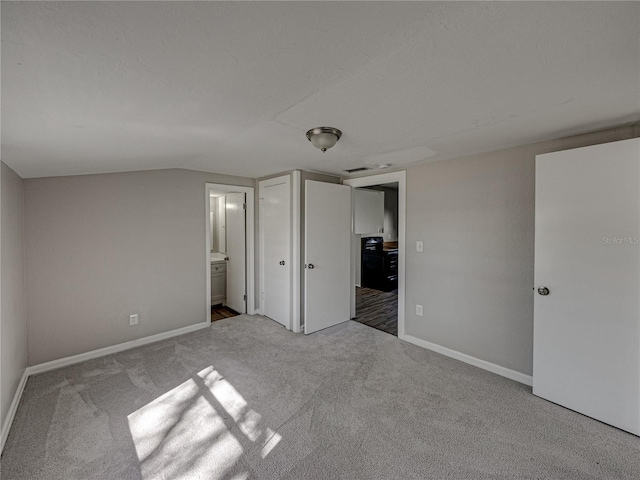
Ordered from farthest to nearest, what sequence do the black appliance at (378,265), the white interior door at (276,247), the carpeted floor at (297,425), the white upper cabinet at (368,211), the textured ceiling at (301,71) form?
the black appliance at (378,265), the white upper cabinet at (368,211), the white interior door at (276,247), the carpeted floor at (297,425), the textured ceiling at (301,71)

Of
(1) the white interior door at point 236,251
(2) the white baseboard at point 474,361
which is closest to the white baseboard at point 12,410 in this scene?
(1) the white interior door at point 236,251

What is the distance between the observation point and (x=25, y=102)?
3.55ft

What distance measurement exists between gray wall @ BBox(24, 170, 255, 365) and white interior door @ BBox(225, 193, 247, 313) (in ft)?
2.12

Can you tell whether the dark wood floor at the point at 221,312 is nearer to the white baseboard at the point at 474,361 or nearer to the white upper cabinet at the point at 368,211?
the white baseboard at the point at 474,361

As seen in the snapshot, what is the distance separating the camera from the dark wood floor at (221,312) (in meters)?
4.21

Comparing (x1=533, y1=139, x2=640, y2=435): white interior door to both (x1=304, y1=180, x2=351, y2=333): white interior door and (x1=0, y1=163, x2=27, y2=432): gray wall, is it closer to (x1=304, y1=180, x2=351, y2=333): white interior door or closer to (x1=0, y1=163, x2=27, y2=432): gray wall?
(x1=304, y1=180, x2=351, y2=333): white interior door

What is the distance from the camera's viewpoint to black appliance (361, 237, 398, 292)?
227 inches

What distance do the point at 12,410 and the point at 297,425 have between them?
203 cm

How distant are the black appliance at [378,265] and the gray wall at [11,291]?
5.11 meters

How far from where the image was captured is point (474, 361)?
2.79m

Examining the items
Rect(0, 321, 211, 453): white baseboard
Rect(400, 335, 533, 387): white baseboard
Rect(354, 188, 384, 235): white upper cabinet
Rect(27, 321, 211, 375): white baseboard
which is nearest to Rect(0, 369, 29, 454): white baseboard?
Rect(0, 321, 211, 453): white baseboard

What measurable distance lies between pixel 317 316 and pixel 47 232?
2.90m

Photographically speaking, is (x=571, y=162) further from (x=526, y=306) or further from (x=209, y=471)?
(x=209, y=471)

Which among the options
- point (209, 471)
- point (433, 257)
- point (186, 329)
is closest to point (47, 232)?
point (186, 329)
